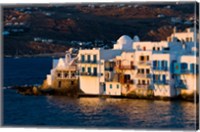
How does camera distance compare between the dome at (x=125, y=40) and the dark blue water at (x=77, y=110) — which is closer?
the dark blue water at (x=77, y=110)

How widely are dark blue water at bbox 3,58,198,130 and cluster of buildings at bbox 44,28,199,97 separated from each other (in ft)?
0.46

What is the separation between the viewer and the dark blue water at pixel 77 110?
37.4ft

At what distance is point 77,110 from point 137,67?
882 millimetres

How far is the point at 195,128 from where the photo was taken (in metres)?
11.2

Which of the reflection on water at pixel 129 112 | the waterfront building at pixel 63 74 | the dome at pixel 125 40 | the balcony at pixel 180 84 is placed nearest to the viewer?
the reflection on water at pixel 129 112

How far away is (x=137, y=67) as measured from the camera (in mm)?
11664

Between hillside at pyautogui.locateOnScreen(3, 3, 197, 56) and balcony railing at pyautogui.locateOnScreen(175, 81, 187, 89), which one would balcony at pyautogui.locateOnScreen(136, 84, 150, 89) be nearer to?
balcony railing at pyautogui.locateOnScreen(175, 81, 187, 89)

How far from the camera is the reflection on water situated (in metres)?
11.3

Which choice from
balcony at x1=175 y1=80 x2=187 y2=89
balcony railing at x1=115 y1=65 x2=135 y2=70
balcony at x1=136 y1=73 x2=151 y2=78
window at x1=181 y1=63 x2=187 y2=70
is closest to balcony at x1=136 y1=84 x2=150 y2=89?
balcony at x1=136 y1=73 x2=151 y2=78

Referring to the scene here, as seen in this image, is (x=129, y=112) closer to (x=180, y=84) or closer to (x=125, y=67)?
(x=125, y=67)

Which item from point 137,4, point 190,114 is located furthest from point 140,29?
point 190,114

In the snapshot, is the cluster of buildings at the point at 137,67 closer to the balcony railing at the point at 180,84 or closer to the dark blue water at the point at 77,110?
the balcony railing at the point at 180,84

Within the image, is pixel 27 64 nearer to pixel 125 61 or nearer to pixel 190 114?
pixel 125 61

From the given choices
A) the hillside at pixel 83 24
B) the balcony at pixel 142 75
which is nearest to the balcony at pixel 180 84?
the balcony at pixel 142 75
